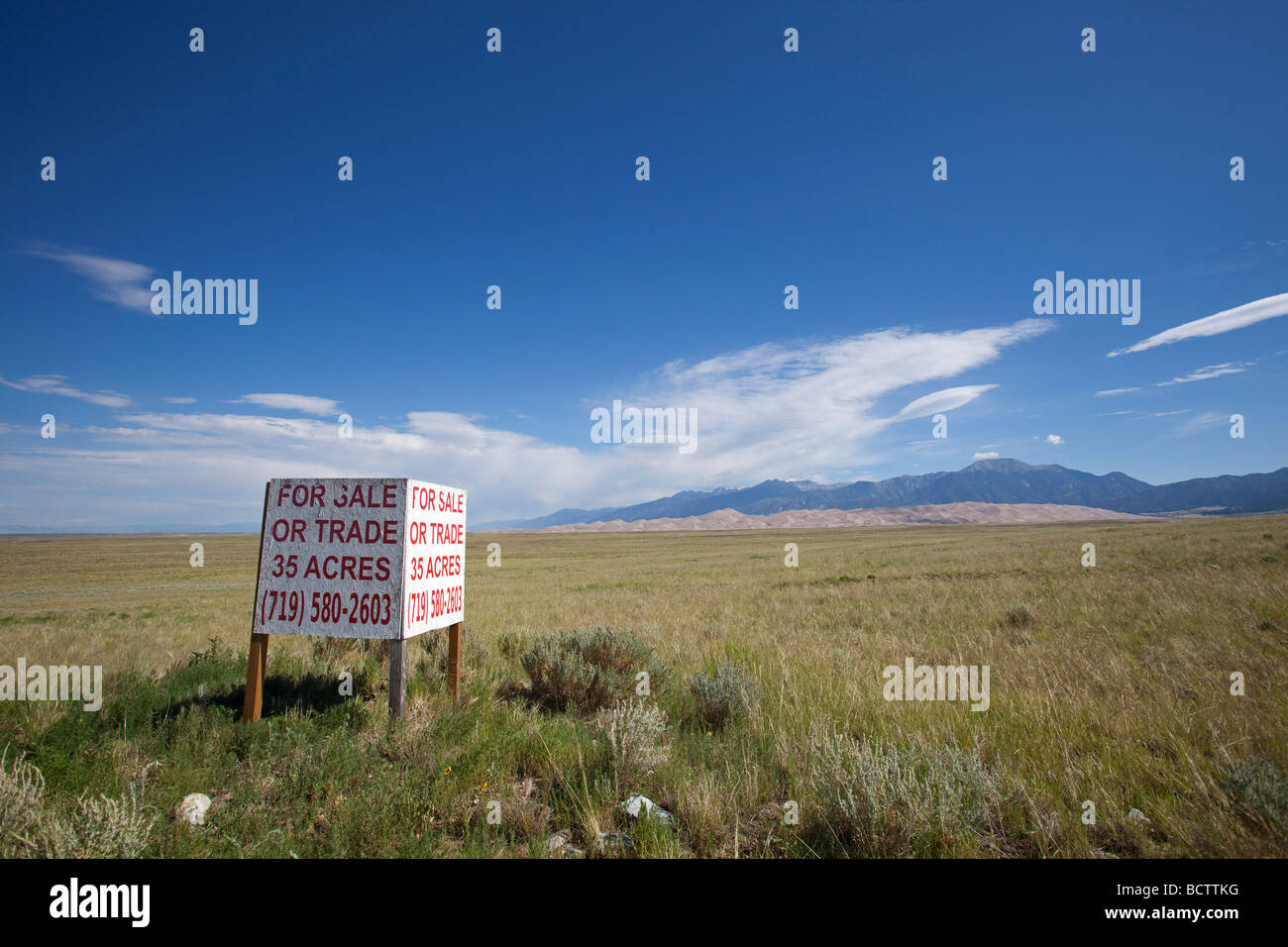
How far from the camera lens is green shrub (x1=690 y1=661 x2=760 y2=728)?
5.60 meters

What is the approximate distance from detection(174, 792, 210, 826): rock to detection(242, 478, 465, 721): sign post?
1.41 meters

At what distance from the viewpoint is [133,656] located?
782 centimetres

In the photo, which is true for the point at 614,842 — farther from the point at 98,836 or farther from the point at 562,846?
the point at 98,836

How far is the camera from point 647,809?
3.59 meters

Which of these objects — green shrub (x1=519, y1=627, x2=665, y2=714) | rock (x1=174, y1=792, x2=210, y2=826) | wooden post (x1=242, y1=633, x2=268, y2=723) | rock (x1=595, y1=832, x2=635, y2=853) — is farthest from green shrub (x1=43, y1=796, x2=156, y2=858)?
green shrub (x1=519, y1=627, x2=665, y2=714)

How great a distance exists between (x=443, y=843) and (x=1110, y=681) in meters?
7.39

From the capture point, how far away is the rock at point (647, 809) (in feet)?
11.6

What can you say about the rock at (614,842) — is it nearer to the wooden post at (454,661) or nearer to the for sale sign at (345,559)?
the for sale sign at (345,559)

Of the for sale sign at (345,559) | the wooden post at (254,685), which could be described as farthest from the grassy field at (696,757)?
the for sale sign at (345,559)

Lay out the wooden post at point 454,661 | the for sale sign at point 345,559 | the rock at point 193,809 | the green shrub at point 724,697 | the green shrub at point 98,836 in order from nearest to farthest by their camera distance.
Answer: the green shrub at point 98,836 → the rock at point 193,809 → the for sale sign at point 345,559 → the green shrub at point 724,697 → the wooden post at point 454,661

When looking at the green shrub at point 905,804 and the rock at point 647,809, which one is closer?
the green shrub at point 905,804

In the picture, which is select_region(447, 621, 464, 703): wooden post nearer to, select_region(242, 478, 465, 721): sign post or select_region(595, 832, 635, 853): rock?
select_region(242, 478, 465, 721): sign post

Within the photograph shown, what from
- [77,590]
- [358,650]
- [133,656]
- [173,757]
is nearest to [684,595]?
[358,650]
